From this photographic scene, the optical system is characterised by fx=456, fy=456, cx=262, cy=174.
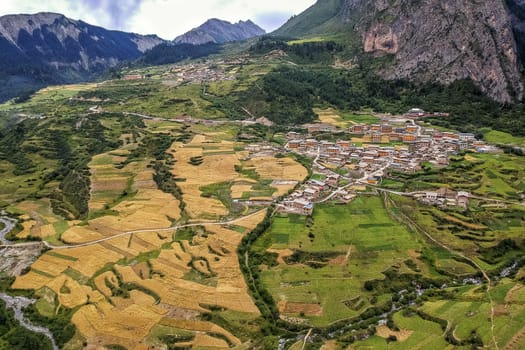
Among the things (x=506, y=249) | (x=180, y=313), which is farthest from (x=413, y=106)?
(x=180, y=313)

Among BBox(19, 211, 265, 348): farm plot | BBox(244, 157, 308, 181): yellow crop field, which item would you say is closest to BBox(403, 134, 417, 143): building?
BBox(244, 157, 308, 181): yellow crop field

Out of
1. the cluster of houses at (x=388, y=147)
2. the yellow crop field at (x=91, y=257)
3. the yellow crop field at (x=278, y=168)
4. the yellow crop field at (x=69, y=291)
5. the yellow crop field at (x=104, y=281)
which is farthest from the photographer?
the cluster of houses at (x=388, y=147)

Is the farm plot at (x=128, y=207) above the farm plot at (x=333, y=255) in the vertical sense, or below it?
above

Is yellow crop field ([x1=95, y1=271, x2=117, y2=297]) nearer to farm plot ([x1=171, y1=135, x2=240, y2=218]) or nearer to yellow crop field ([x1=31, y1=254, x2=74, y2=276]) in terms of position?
yellow crop field ([x1=31, y1=254, x2=74, y2=276])

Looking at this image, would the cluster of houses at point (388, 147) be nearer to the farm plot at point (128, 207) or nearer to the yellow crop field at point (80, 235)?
the farm plot at point (128, 207)

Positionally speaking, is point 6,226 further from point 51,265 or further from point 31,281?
point 31,281

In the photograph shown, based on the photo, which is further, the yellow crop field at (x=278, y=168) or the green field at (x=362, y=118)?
the green field at (x=362, y=118)

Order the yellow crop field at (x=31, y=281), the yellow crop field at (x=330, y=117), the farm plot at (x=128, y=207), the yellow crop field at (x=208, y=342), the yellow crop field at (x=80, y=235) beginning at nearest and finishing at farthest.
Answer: the yellow crop field at (x=208, y=342) < the yellow crop field at (x=31, y=281) < the yellow crop field at (x=80, y=235) < the farm plot at (x=128, y=207) < the yellow crop field at (x=330, y=117)

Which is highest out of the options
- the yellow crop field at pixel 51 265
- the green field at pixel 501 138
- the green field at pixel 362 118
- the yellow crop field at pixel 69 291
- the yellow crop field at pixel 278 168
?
the green field at pixel 362 118

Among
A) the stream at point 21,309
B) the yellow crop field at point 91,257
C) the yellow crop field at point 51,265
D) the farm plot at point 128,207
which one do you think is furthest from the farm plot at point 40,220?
the stream at point 21,309
